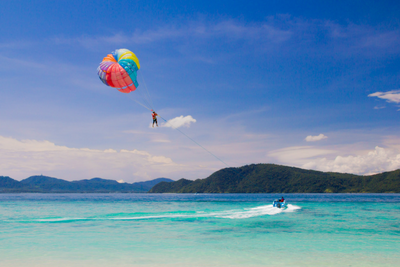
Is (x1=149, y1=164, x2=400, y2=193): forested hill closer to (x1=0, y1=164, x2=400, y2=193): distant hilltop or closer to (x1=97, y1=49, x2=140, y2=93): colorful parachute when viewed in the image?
(x1=0, y1=164, x2=400, y2=193): distant hilltop

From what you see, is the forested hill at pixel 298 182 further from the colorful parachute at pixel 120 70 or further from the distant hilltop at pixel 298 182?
the colorful parachute at pixel 120 70

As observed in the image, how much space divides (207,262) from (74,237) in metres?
8.84

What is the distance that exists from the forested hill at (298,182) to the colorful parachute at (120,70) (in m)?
136

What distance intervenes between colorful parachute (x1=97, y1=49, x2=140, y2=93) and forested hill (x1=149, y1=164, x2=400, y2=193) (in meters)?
136

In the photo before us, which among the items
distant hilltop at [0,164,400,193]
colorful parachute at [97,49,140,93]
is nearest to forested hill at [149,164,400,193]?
distant hilltop at [0,164,400,193]

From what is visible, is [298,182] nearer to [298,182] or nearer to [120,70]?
[298,182]

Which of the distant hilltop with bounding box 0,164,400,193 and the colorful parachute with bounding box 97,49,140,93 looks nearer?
the colorful parachute with bounding box 97,49,140,93

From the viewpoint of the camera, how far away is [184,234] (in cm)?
1653

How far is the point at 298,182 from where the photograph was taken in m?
158

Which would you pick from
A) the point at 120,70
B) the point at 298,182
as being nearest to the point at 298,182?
the point at 298,182

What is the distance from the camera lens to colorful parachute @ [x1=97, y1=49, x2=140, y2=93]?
18531 millimetres

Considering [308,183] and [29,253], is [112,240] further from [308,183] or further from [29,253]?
[308,183]

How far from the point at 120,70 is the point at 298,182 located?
155m

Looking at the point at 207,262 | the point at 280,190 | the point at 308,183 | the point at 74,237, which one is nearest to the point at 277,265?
the point at 207,262
